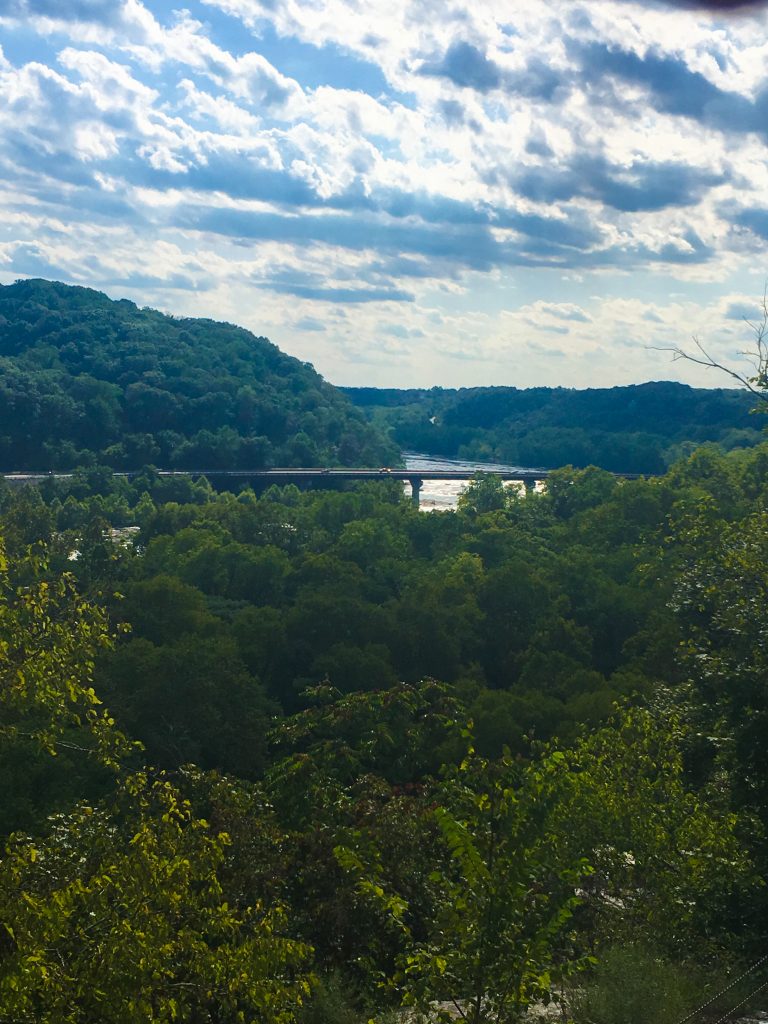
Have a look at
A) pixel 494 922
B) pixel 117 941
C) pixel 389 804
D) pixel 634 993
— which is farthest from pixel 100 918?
pixel 389 804

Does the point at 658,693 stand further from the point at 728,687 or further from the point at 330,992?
the point at 330,992

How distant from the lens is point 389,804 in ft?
78.0

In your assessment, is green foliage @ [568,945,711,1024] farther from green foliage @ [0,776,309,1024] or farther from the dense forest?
green foliage @ [0,776,309,1024]

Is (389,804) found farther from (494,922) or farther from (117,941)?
(117,941)

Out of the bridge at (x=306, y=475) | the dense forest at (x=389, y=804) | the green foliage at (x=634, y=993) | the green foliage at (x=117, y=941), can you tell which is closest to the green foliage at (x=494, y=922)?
the dense forest at (x=389, y=804)

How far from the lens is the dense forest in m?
13.5

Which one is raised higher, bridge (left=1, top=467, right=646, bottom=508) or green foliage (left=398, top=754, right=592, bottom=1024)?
bridge (left=1, top=467, right=646, bottom=508)

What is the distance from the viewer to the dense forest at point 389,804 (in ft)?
44.3

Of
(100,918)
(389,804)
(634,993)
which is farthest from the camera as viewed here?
(389,804)

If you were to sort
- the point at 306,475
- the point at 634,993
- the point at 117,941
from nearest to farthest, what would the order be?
the point at 117,941 → the point at 634,993 → the point at 306,475

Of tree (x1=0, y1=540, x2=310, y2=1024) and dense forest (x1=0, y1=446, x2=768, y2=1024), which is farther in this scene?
dense forest (x1=0, y1=446, x2=768, y2=1024)

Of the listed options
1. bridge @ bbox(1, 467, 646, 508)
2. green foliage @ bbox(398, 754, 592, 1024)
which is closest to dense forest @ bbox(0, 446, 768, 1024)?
green foliage @ bbox(398, 754, 592, 1024)

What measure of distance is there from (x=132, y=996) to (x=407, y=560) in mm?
67598

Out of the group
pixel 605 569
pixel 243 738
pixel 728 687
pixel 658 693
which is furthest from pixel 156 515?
pixel 728 687
